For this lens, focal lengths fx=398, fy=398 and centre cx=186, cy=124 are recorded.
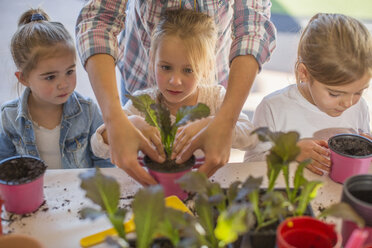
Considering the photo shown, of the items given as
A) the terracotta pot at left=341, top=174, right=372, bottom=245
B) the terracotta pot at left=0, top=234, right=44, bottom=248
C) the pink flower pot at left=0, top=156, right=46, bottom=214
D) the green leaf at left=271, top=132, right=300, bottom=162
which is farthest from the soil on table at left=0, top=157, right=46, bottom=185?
the terracotta pot at left=341, top=174, right=372, bottom=245

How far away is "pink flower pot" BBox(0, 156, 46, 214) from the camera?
880mm

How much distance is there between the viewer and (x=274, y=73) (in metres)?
3.14

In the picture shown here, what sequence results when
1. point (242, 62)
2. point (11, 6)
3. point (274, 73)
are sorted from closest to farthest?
point (242, 62)
point (274, 73)
point (11, 6)

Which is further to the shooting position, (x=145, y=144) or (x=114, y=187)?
(x=145, y=144)

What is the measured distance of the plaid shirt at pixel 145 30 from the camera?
1.15 metres

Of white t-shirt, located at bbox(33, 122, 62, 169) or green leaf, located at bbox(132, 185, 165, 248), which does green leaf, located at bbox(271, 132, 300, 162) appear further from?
white t-shirt, located at bbox(33, 122, 62, 169)

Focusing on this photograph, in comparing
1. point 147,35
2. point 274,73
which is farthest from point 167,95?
point 274,73

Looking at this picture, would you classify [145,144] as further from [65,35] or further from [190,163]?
[65,35]

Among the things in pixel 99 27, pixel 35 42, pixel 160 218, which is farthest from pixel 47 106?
pixel 160 218

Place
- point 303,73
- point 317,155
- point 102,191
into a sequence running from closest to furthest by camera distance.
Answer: point 102,191, point 317,155, point 303,73

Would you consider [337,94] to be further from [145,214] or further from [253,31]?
[145,214]

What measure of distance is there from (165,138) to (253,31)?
1.59 ft

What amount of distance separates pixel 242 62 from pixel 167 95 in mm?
282

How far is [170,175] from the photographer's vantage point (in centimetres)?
88
